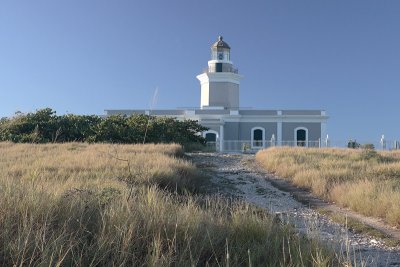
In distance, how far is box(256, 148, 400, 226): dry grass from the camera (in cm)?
880

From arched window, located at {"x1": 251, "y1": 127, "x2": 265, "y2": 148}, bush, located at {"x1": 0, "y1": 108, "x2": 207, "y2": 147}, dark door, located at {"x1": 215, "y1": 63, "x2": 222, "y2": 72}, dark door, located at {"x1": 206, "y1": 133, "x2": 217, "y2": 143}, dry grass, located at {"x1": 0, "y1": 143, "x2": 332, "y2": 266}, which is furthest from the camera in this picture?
dark door, located at {"x1": 215, "y1": 63, "x2": 222, "y2": 72}

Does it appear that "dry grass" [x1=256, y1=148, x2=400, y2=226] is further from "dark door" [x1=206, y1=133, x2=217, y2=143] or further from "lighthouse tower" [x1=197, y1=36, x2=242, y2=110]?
"lighthouse tower" [x1=197, y1=36, x2=242, y2=110]

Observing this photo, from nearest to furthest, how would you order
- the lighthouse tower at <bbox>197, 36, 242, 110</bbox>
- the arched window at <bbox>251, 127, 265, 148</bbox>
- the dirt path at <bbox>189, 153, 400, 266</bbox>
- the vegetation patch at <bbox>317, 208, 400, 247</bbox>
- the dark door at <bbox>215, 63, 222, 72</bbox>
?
the dirt path at <bbox>189, 153, 400, 266</bbox>
the vegetation patch at <bbox>317, 208, 400, 247</bbox>
the arched window at <bbox>251, 127, 265, 148</bbox>
the lighthouse tower at <bbox>197, 36, 242, 110</bbox>
the dark door at <bbox>215, 63, 222, 72</bbox>

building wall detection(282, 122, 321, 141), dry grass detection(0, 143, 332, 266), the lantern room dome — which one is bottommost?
dry grass detection(0, 143, 332, 266)

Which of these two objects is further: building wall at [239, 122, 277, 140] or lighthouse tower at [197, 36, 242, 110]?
lighthouse tower at [197, 36, 242, 110]

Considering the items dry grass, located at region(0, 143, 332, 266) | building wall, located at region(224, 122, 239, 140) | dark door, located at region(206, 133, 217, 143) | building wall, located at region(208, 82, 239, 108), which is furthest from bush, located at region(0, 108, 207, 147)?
dry grass, located at region(0, 143, 332, 266)

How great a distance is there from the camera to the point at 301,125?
4662 centimetres

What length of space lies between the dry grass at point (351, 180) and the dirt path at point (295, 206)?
0.37 meters

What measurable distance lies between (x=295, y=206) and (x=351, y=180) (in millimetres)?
2695

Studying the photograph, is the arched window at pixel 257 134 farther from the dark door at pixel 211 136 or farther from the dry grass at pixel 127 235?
the dry grass at pixel 127 235

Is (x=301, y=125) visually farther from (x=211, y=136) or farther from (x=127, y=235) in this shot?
(x=127, y=235)

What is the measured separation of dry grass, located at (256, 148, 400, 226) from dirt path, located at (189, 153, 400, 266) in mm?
370

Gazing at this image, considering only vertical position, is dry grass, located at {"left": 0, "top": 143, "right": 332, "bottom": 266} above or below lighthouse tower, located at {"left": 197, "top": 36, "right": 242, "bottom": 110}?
below

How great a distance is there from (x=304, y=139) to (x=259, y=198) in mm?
36126
